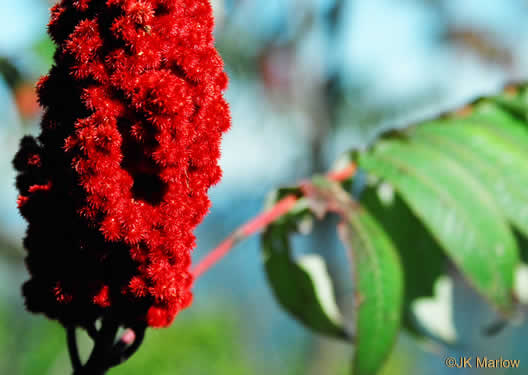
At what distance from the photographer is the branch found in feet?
5.08

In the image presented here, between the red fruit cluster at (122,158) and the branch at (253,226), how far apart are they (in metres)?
0.31

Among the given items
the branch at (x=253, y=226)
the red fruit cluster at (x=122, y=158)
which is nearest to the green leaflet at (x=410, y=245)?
the branch at (x=253, y=226)

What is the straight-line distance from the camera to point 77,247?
1.16m

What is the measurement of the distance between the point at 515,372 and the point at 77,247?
1967 centimetres

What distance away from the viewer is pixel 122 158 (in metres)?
1.12

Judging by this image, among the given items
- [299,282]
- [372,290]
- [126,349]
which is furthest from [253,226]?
[126,349]

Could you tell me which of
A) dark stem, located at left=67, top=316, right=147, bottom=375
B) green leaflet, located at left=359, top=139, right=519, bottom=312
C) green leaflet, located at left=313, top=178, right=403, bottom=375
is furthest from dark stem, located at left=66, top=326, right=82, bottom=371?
green leaflet, located at left=359, top=139, right=519, bottom=312

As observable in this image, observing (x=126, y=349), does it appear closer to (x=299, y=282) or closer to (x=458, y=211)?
(x=299, y=282)

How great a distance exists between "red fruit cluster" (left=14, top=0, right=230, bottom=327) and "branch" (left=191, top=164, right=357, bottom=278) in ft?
1.01

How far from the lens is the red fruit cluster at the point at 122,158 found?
1.09m

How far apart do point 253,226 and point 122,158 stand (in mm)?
685

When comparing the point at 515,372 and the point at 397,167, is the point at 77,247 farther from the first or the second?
the point at 515,372

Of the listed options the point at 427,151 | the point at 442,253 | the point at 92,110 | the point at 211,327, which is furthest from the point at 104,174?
the point at 211,327

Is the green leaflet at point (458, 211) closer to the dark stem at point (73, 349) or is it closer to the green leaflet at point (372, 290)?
the green leaflet at point (372, 290)
